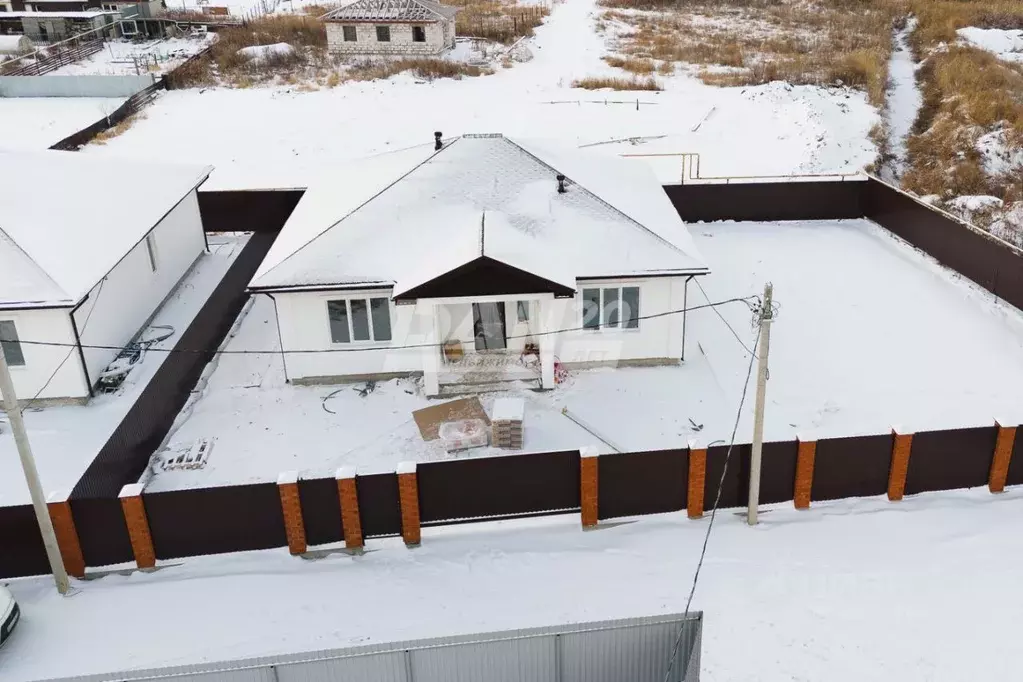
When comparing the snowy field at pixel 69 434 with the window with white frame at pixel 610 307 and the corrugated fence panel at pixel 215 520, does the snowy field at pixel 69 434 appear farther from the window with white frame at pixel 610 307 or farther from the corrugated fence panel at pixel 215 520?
the window with white frame at pixel 610 307

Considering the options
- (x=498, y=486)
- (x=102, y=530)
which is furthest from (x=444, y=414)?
(x=102, y=530)

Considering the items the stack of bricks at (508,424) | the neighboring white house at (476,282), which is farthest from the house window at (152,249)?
the stack of bricks at (508,424)

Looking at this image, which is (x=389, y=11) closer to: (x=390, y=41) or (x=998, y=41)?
(x=390, y=41)

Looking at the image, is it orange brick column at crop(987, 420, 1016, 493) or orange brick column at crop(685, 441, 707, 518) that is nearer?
orange brick column at crop(685, 441, 707, 518)

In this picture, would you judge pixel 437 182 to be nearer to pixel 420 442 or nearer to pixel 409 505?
pixel 420 442

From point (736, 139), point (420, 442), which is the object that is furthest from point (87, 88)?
point (420, 442)

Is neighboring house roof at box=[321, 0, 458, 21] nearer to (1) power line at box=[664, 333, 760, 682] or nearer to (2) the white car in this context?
(1) power line at box=[664, 333, 760, 682]

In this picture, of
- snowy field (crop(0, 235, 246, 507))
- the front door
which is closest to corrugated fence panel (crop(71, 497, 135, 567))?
snowy field (crop(0, 235, 246, 507))
